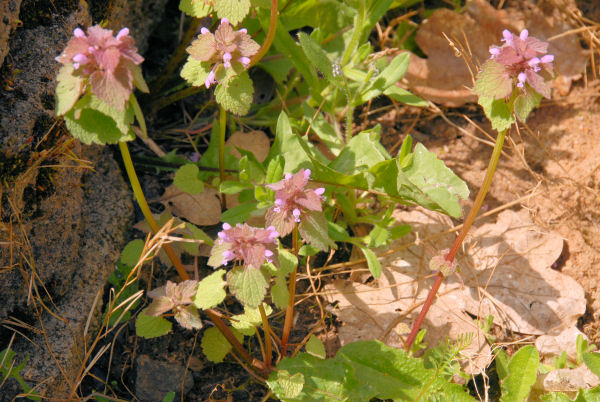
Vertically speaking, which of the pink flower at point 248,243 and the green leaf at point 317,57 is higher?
the green leaf at point 317,57

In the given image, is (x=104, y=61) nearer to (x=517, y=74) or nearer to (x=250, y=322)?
(x=250, y=322)

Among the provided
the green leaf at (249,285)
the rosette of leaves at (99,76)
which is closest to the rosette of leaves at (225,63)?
the rosette of leaves at (99,76)

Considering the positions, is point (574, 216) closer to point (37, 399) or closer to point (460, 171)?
point (460, 171)

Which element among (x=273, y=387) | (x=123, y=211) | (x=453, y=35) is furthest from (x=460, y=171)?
(x=123, y=211)

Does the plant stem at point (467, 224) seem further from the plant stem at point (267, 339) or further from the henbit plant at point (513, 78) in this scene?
the plant stem at point (267, 339)

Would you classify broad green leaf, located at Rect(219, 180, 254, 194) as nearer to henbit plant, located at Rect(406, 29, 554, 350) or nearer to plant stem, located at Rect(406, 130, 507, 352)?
plant stem, located at Rect(406, 130, 507, 352)

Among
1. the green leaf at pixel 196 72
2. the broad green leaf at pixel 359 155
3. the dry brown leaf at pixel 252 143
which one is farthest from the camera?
the dry brown leaf at pixel 252 143

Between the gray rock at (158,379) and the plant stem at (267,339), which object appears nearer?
the plant stem at (267,339)
